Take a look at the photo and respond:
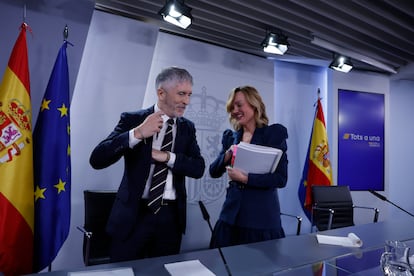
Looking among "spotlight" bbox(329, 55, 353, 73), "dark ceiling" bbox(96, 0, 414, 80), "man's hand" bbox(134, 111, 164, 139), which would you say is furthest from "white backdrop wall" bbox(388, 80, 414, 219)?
"man's hand" bbox(134, 111, 164, 139)

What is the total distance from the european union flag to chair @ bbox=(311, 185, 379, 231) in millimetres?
2358

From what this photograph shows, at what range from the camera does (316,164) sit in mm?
4137

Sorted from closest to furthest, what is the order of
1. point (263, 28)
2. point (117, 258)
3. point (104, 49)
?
point (117, 258) < point (104, 49) < point (263, 28)

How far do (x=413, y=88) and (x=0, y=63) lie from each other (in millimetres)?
6338

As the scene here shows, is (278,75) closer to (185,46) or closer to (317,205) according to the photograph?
(185,46)

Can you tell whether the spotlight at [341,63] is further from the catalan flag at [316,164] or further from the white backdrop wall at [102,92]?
the white backdrop wall at [102,92]

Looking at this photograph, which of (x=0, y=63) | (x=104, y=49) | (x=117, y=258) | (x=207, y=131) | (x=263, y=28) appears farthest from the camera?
(x=207, y=131)

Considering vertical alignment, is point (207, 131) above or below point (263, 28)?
below

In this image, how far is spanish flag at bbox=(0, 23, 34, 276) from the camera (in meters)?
1.87

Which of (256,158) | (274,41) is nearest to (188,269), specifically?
(256,158)

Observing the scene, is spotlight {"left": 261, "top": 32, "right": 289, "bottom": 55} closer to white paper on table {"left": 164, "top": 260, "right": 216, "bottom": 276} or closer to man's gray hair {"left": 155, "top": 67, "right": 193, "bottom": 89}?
man's gray hair {"left": 155, "top": 67, "right": 193, "bottom": 89}

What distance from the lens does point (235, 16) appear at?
126 inches

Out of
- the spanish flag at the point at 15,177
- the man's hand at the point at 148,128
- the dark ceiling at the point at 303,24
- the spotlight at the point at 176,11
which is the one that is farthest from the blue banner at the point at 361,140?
the spanish flag at the point at 15,177

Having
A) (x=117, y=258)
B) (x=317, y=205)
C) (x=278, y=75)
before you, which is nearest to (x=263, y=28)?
(x=278, y=75)
